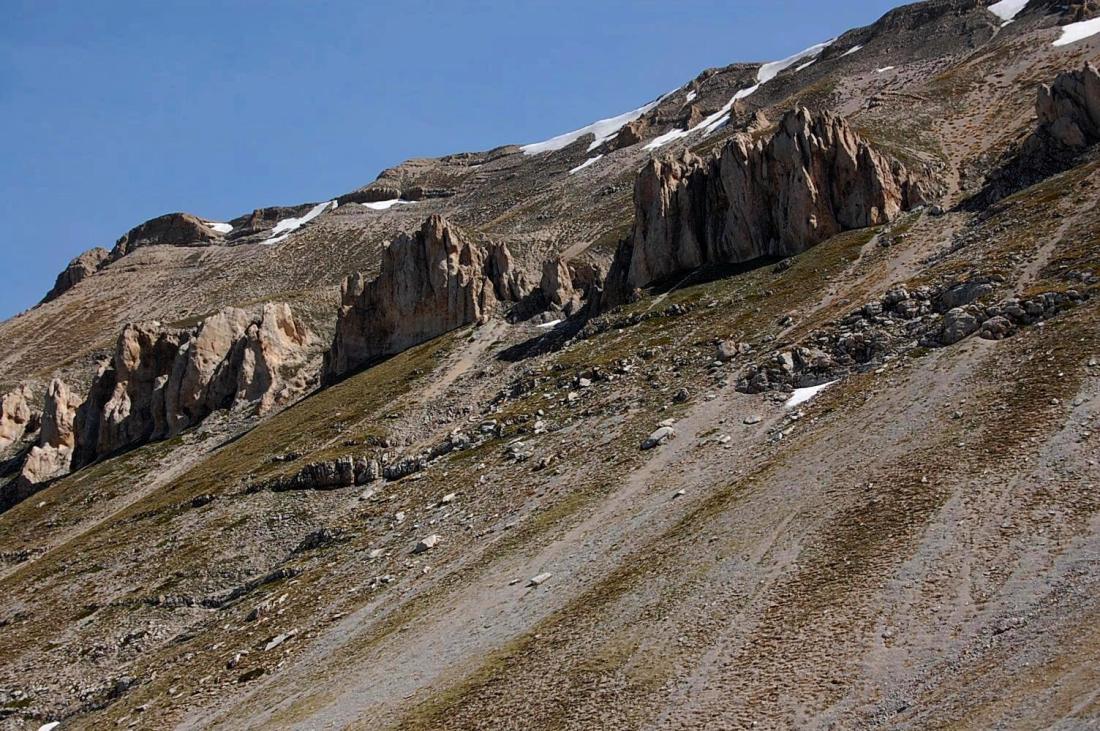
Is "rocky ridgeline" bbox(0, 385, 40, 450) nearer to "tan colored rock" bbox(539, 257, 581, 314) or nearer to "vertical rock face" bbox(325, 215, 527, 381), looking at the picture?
"vertical rock face" bbox(325, 215, 527, 381)

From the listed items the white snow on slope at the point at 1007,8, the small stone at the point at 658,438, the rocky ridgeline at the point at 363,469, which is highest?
the white snow on slope at the point at 1007,8

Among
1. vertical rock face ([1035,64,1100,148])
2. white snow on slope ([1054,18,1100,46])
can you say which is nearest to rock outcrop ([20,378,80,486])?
vertical rock face ([1035,64,1100,148])

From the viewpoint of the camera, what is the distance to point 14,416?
117000 mm

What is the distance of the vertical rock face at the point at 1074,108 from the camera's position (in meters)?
71.1

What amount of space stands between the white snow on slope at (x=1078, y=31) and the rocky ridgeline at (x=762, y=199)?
65315 millimetres

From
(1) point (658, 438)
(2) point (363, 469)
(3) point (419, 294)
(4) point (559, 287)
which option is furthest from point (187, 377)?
(1) point (658, 438)

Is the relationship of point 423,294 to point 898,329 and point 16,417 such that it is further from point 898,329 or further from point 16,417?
point 898,329

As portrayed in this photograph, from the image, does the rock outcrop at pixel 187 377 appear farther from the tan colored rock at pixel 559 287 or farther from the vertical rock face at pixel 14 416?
the tan colored rock at pixel 559 287

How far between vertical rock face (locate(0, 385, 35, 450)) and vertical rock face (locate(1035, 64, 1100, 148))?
4800 inches

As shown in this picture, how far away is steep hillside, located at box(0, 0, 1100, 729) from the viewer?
2548cm

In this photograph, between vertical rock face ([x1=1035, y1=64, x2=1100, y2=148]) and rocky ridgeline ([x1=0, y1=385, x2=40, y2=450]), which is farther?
rocky ridgeline ([x1=0, y1=385, x2=40, y2=450])

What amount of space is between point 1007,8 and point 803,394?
162105mm

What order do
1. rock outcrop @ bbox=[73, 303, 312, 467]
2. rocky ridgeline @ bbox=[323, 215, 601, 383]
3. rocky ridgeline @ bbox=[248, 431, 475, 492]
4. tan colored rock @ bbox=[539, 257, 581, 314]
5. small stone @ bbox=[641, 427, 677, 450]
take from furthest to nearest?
1. rocky ridgeline @ bbox=[323, 215, 601, 383]
2. rock outcrop @ bbox=[73, 303, 312, 467]
3. tan colored rock @ bbox=[539, 257, 581, 314]
4. rocky ridgeline @ bbox=[248, 431, 475, 492]
5. small stone @ bbox=[641, 427, 677, 450]

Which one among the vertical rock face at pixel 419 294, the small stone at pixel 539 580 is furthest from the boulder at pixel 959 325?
the vertical rock face at pixel 419 294
